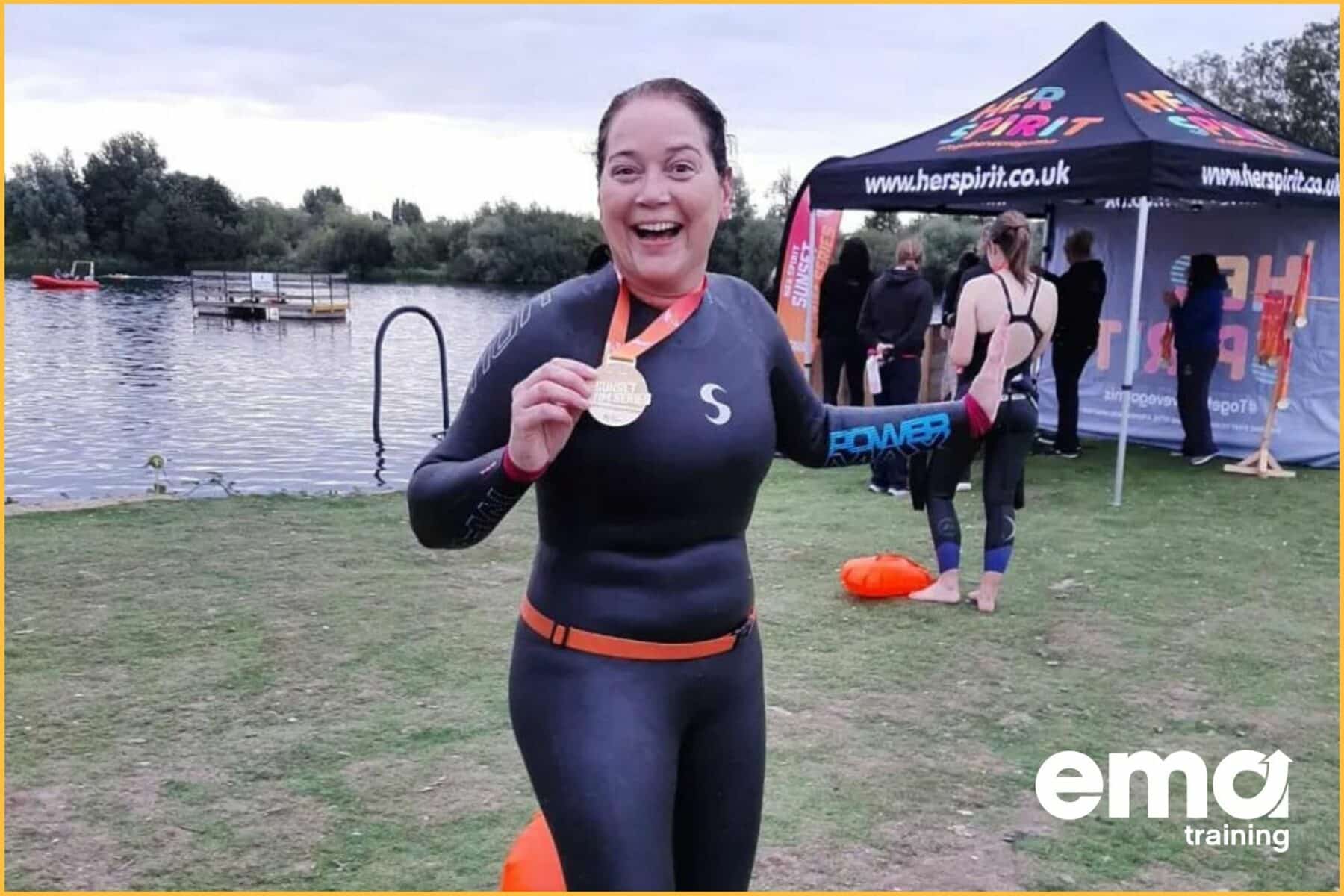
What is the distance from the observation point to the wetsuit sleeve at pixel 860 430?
8.29 feet

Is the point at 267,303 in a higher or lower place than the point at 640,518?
lower

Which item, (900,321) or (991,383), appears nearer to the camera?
(991,383)

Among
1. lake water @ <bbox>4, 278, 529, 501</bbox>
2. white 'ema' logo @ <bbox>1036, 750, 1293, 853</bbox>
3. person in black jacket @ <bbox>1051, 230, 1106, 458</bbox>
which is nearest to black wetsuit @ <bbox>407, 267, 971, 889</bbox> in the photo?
white 'ema' logo @ <bbox>1036, 750, 1293, 853</bbox>

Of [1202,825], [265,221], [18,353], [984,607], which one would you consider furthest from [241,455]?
[265,221]

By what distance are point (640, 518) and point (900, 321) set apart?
294 inches

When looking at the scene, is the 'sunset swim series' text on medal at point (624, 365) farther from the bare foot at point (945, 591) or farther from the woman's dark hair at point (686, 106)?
the bare foot at point (945, 591)

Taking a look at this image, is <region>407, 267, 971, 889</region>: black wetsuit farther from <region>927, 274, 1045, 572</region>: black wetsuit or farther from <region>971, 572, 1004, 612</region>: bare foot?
<region>971, 572, 1004, 612</region>: bare foot

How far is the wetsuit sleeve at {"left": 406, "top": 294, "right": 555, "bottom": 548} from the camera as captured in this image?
2.06 meters

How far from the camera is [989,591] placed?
640 centimetres

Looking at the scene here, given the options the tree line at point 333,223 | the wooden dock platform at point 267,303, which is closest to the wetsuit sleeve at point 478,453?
the tree line at point 333,223

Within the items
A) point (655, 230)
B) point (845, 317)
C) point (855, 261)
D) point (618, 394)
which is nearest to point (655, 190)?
point (655, 230)

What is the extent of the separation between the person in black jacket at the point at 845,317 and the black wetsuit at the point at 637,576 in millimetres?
8605

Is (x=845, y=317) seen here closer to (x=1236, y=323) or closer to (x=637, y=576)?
(x=1236, y=323)

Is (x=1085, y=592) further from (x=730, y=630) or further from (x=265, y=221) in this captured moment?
(x=265, y=221)
